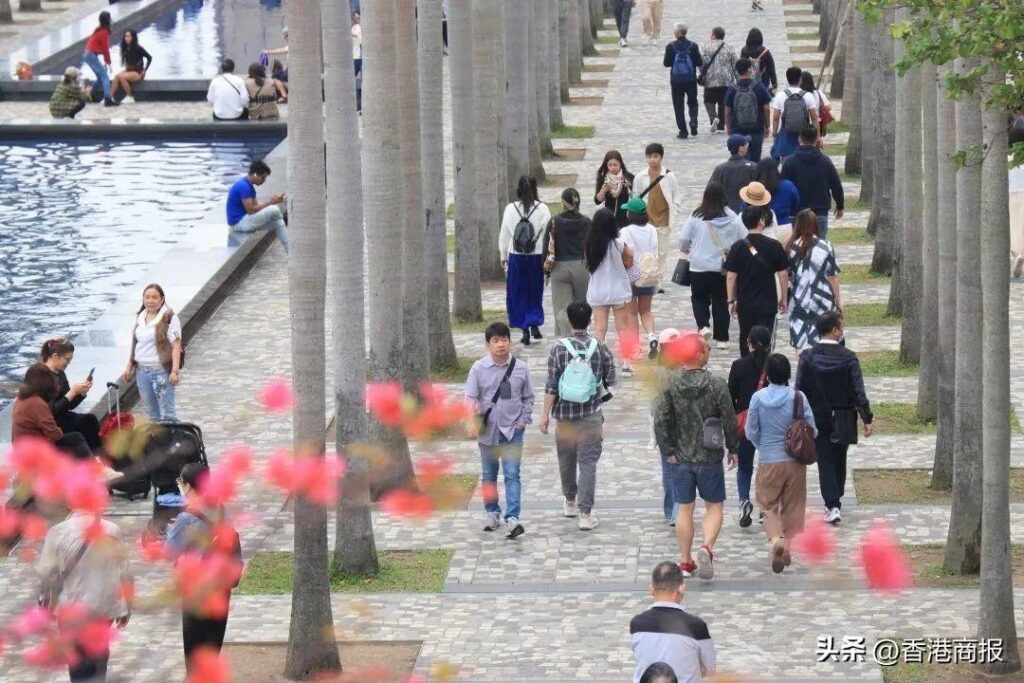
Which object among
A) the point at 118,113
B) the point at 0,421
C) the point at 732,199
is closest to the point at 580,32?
the point at 118,113

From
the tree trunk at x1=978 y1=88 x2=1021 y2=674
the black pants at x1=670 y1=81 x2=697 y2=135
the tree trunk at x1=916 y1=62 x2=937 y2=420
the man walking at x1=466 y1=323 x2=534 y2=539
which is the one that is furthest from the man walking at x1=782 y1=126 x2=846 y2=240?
the black pants at x1=670 y1=81 x2=697 y2=135

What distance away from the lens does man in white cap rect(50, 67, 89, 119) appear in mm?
36250

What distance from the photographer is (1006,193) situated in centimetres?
1200

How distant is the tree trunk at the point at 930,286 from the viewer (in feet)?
53.9

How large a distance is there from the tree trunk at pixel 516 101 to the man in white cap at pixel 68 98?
1284 cm

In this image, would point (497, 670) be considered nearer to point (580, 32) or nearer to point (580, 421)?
point (580, 421)

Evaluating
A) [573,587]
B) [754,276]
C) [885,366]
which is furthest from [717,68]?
[573,587]

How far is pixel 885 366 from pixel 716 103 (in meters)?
13.8

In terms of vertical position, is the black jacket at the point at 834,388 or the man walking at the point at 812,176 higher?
the man walking at the point at 812,176

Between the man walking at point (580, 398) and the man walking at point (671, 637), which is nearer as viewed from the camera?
the man walking at point (671, 637)

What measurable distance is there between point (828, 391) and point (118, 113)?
85.8 feet

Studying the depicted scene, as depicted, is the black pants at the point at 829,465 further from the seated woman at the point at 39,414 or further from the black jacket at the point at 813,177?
the black jacket at the point at 813,177

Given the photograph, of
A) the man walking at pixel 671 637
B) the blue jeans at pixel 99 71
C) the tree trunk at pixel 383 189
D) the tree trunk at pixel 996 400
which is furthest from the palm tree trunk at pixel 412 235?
the blue jeans at pixel 99 71

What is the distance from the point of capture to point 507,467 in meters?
14.2
